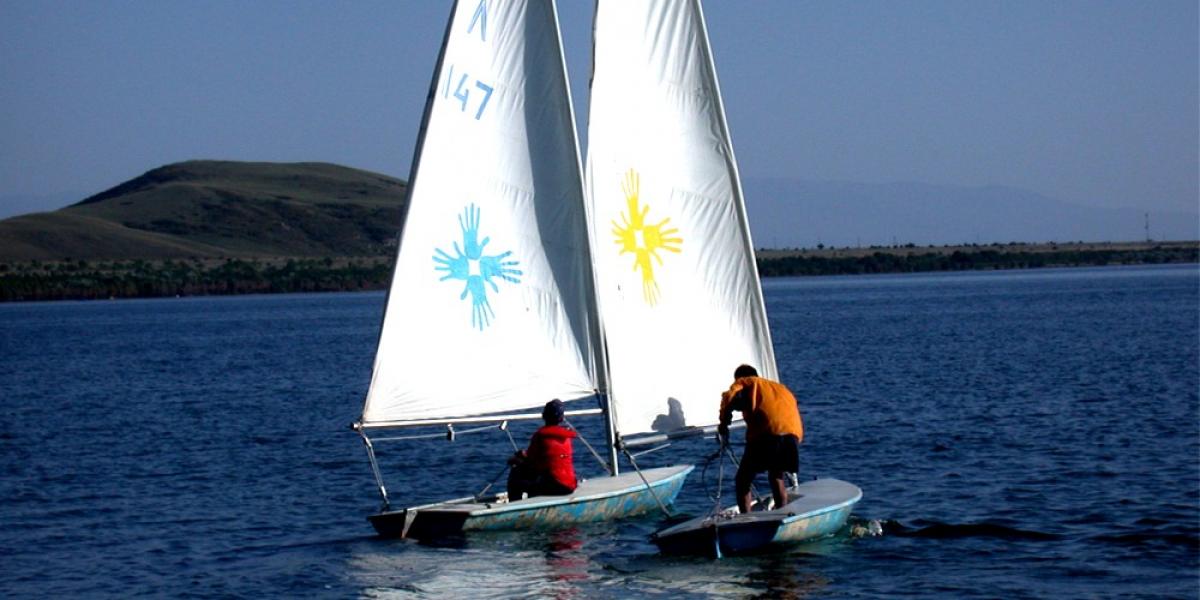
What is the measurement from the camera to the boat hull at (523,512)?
66.0ft

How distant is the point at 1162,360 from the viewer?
4856cm

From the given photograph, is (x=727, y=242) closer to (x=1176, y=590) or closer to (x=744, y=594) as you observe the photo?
(x=744, y=594)

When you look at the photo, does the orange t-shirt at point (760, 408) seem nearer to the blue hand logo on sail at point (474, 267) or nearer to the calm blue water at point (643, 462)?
the calm blue water at point (643, 462)

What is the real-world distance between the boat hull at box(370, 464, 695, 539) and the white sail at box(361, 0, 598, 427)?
3.93 ft

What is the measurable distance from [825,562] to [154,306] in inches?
5186

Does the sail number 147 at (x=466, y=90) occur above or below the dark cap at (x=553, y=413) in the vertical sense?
above

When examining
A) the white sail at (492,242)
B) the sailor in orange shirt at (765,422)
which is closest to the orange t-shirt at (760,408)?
the sailor in orange shirt at (765,422)

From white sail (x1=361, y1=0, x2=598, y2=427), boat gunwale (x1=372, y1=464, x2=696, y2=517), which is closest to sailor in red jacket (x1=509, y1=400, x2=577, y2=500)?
boat gunwale (x1=372, y1=464, x2=696, y2=517)

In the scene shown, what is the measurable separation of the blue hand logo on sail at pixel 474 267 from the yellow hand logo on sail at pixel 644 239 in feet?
4.89

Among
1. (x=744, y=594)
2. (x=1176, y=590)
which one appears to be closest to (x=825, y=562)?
(x=744, y=594)

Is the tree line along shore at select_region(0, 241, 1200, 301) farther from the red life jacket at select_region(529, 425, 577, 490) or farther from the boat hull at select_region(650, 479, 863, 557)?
the boat hull at select_region(650, 479, 863, 557)

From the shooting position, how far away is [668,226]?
69.6 ft

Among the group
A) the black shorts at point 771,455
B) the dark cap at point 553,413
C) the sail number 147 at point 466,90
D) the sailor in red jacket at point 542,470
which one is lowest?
the sailor in red jacket at point 542,470

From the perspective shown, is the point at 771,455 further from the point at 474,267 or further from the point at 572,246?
the point at 474,267
